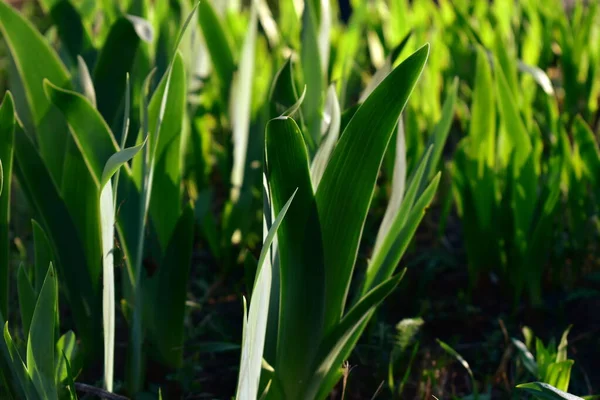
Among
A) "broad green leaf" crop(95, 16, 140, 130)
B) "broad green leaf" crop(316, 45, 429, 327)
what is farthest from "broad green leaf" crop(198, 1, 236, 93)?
"broad green leaf" crop(316, 45, 429, 327)

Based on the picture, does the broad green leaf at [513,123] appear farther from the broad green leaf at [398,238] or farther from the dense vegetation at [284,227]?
the broad green leaf at [398,238]

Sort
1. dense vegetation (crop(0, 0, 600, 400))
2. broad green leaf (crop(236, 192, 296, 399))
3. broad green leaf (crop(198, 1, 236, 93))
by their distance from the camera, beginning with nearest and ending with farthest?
broad green leaf (crop(236, 192, 296, 399)), dense vegetation (crop(0, 0, 600, 400)), broad green leaf (crop(198, 1, 236, 93))

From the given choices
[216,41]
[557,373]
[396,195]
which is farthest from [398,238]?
[216,41]

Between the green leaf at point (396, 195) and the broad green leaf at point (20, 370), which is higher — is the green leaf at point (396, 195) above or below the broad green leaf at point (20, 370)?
above

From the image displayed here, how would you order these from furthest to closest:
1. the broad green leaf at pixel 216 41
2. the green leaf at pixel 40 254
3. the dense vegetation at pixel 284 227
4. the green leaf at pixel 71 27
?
1. the broad green leaf at pixel 216 41
2. the green leaf at pixel 71 27
3. the green leaf at pixel 40 254
4. the dense vegetation at pixel 284 227

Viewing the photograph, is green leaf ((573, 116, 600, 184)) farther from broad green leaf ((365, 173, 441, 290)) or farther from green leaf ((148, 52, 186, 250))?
green leaf ((148, 52, 186, 250))

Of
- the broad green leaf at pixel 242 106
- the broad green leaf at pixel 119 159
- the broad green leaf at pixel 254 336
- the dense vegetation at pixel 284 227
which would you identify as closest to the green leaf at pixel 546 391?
the dense vegetation at pixel 284 227

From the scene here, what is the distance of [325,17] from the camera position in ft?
4.37

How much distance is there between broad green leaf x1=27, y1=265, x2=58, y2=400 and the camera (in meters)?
0.78

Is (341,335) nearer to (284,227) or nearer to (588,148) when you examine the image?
(284,227)

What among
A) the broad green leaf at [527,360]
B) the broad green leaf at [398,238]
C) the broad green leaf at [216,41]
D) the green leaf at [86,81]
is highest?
the broad green leaf at [216,41]

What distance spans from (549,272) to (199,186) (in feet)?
2.19

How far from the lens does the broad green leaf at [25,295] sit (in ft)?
2.90

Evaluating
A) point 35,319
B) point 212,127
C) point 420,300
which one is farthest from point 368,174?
point 212,127
